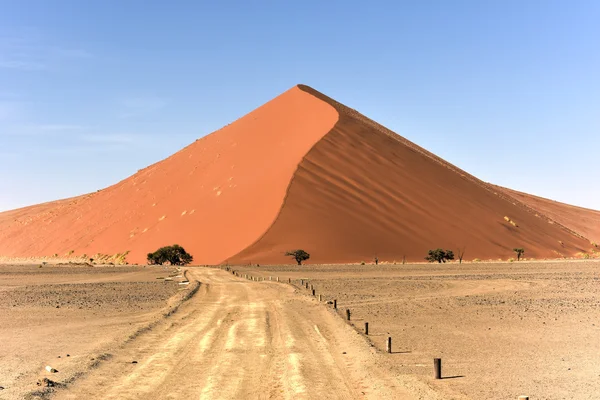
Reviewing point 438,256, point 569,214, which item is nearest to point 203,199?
point 438,256

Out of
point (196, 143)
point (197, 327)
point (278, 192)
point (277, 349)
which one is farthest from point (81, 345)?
point (196, 143)

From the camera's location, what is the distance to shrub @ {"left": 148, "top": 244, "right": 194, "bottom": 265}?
71.0 m

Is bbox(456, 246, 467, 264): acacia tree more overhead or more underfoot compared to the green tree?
more overhead

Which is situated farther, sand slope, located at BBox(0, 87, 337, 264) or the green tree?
sand slope, located at BBox(0, 87, 337, 264)

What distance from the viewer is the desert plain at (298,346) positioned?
1159 cm

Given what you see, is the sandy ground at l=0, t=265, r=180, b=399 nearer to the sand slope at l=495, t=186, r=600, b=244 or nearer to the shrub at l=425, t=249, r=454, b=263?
the shrub at l=425, t=249, r=454, b=263

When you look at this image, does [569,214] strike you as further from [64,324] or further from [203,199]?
[64,324]

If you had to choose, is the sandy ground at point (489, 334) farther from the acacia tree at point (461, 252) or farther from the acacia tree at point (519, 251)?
the acacia tree at point (519, 251)

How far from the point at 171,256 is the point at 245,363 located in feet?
192

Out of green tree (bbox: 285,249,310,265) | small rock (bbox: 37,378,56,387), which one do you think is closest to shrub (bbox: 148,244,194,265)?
green tree (bbox: 285,249,310,265)

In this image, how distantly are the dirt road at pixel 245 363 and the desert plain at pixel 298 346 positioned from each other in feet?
0.11

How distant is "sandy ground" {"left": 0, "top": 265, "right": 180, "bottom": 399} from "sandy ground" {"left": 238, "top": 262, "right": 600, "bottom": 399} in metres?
6.40

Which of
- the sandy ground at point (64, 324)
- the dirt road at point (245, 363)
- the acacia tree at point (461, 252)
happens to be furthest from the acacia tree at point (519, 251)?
the dirt road at point (245, 363)

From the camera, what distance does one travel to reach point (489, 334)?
1844cm
